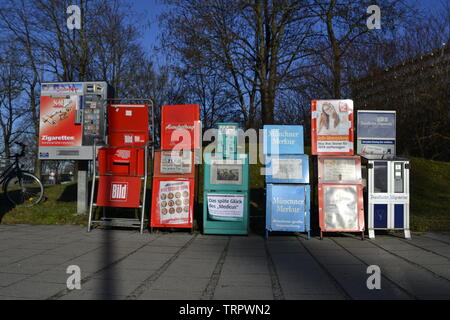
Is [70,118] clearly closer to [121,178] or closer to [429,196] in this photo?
[121,178]

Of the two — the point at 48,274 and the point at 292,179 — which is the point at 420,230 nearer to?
the point at 292,179

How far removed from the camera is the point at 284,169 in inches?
290

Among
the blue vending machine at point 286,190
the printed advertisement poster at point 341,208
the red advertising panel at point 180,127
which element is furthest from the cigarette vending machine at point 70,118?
the printed advertisement poster at point 341,208

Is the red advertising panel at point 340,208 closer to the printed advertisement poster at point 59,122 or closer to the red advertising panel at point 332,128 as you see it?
the red advertising panel at point 332,128

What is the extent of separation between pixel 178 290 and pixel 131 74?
2137 cm

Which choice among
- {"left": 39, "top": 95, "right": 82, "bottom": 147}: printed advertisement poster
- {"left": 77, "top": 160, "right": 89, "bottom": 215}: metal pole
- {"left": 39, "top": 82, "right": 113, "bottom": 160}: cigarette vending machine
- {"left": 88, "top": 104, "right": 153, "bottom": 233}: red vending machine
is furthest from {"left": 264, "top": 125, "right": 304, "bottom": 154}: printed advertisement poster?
{"left": 77, "top": 160, "right": 89, "bottom": 215}: metal pole

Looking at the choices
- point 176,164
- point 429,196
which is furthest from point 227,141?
point 429,196

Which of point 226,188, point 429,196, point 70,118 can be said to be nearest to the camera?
point 226,188

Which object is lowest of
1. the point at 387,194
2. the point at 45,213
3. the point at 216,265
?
the point at 216,265

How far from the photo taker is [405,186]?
24.0ft

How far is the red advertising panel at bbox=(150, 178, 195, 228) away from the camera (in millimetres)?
7641

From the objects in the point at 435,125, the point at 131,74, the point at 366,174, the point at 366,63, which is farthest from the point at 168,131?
the point at 131,74

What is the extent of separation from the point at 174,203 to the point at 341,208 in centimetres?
302

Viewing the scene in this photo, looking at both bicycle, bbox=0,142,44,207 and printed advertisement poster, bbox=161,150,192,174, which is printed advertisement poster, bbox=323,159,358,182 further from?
bicycle, bbox=0,142,44,207
